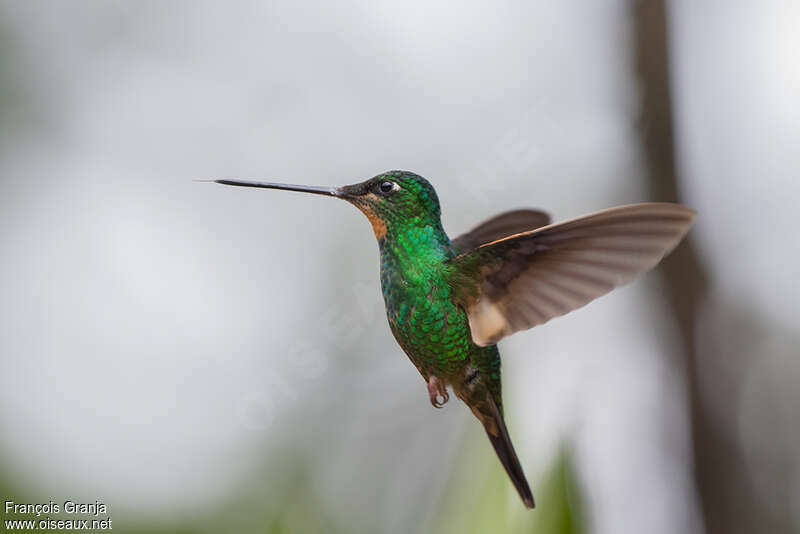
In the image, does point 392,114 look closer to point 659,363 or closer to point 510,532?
point 659,363

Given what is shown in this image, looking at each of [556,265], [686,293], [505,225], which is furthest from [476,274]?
[686,293]

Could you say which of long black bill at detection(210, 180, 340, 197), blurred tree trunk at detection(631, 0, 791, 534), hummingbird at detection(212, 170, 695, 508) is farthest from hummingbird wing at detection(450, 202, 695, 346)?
blurred tree trunk at detection(631, 0, 791, 534)

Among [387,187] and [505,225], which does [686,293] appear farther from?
[387,187]

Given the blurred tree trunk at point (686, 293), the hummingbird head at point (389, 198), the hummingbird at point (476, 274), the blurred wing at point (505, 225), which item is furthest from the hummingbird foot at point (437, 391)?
the blurred tree trunk at point (686, 293)

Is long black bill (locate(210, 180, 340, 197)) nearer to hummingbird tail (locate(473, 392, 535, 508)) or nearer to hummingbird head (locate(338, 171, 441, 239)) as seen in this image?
hummingbird head (locate(338, 171, 441, 239))

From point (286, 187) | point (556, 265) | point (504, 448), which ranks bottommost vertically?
point (504, 448)
